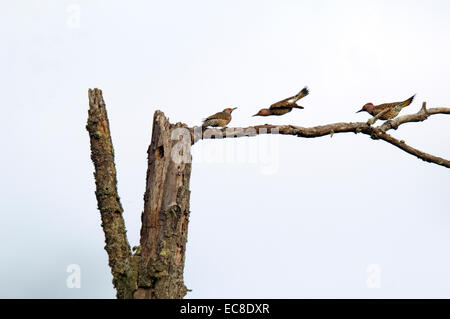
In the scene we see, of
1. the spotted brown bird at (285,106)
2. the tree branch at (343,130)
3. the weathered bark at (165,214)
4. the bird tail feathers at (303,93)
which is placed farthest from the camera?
the bird tail feathers at (303,93)

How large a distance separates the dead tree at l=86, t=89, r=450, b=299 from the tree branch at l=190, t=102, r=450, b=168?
51cm

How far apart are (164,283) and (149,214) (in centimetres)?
84

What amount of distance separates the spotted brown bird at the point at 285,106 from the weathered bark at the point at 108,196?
11.4 feet

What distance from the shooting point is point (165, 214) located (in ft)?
24.7

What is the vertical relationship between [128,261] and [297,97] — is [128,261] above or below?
below

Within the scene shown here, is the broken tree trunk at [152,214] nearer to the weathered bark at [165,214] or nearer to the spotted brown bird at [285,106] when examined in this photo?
the weathered bark at [165,214]

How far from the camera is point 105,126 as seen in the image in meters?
7.64

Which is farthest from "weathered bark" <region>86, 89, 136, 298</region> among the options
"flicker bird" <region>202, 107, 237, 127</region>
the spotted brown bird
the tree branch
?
the spotted brown bird

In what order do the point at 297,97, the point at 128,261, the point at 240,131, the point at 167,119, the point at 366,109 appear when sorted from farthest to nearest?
1. the point at 366,109
2. the point at 297,97
3. the point at 240,131
4. the point at 167,119
5. the point at 128,261

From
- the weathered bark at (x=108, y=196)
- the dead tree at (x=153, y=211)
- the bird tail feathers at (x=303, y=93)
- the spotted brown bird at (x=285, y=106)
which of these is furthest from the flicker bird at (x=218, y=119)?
the weathered bark at (x=108, y=196)

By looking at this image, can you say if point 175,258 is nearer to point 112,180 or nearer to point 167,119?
point 112,180

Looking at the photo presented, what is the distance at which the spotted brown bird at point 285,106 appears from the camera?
33.4ft

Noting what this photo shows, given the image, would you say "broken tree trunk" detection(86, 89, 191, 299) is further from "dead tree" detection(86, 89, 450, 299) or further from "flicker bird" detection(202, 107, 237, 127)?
"flicker bird" detection(202, 107, 237, 127)
